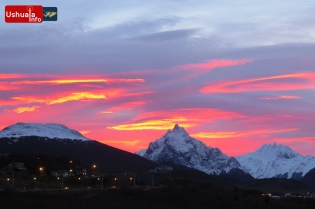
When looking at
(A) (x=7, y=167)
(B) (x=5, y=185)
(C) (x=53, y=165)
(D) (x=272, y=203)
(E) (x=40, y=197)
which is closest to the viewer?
(E) (x=40, y=197)

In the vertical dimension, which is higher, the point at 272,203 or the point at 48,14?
the point at 48,14

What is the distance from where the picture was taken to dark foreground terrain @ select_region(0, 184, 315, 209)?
9550 cm

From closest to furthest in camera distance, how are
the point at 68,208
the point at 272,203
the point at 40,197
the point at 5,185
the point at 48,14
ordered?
1. the point at 48,14
2. the point at 68,208
3. the point at 40,197
4. the point at 272,203
5. the point at 5,185

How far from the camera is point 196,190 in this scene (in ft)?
394

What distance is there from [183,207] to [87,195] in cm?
1575

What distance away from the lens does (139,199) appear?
109562mm

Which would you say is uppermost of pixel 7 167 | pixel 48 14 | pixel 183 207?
pixel 48 14

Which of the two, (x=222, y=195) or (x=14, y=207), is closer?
(x=14, y=207)

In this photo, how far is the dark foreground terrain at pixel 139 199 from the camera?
313 feet

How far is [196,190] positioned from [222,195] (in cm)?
485

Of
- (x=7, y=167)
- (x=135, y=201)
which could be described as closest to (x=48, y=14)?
(x=135, y=201)

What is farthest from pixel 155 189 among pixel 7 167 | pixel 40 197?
pixel 7 167

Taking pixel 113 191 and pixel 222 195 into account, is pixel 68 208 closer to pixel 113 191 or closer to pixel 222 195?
pixel 113 191

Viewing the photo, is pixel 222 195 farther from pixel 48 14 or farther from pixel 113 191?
pixel 48 14
